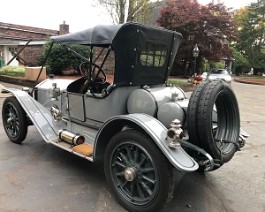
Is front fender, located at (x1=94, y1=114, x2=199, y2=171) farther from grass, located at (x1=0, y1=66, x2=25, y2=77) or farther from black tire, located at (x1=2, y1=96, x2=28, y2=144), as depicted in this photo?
grass, located at (x1=0, y1=66, x2=25, y2=77)

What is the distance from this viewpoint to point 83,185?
11.7 ft

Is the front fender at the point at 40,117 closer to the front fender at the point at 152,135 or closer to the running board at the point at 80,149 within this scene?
the running board at the point at 80,149

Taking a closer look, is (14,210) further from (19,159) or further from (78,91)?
(78,91)

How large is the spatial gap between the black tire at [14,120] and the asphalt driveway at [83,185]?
0.56ft

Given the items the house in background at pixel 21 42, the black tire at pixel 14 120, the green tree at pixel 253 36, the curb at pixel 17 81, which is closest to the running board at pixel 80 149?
the black tire at pixel 14 120

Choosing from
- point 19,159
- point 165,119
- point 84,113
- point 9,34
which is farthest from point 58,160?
point 9,34

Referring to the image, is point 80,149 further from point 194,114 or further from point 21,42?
point 21,42

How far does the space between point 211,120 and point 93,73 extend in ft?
6.08

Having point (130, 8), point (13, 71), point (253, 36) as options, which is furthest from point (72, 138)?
point (253, 36)

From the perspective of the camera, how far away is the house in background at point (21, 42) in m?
16.8

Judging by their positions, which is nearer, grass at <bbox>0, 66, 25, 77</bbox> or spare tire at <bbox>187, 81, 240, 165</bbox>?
spare tire at <bbox>187, 81, 240, 165</bbox>

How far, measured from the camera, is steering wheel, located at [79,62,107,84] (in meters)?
3.83

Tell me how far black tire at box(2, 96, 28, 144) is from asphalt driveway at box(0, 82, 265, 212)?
0.17 meters

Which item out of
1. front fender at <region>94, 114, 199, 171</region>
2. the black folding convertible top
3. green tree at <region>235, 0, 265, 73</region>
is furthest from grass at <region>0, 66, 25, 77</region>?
green tree at <region>235, 0, 265, 73</region>
